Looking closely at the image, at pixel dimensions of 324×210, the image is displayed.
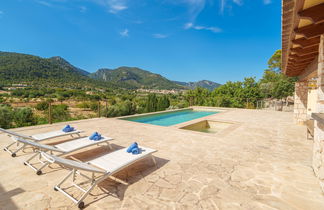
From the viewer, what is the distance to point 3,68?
113 ft

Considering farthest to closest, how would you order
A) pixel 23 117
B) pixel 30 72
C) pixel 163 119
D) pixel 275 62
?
pixel 30 72
pixel 275 62
pixel 163 119
pixel 23 117

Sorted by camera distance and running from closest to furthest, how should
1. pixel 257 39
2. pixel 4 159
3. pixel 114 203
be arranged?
1. pixel 114 203
2. pixel 4 159
3. pixel 257 39

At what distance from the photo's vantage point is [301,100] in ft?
24.5

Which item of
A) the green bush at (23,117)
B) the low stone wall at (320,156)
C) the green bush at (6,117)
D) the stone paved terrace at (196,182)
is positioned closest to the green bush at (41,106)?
the green bush at (23,117)

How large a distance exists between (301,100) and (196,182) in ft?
25.1

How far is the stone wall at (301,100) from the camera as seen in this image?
24.4 feet

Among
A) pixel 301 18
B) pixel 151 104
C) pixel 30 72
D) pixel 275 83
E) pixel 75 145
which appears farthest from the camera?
pixel 30 72

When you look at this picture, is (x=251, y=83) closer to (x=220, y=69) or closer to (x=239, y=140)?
(x=239, y=140)

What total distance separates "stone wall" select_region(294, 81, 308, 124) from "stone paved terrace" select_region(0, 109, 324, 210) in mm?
3585

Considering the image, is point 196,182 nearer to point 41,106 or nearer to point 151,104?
point 151,104

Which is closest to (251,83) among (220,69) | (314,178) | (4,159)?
(314,178)

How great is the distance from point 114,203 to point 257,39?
3857 centimetres

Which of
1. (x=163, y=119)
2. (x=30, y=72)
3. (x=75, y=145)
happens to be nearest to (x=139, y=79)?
(x=30, y=72)

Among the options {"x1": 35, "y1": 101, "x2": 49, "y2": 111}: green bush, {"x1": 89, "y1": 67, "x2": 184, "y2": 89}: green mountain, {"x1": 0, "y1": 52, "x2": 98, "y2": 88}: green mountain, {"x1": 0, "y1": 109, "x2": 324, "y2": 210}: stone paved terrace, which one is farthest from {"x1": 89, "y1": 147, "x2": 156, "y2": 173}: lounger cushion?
{"x1": 89, "y1": 67, "x2": 184, "y2": 89}: green mountain
